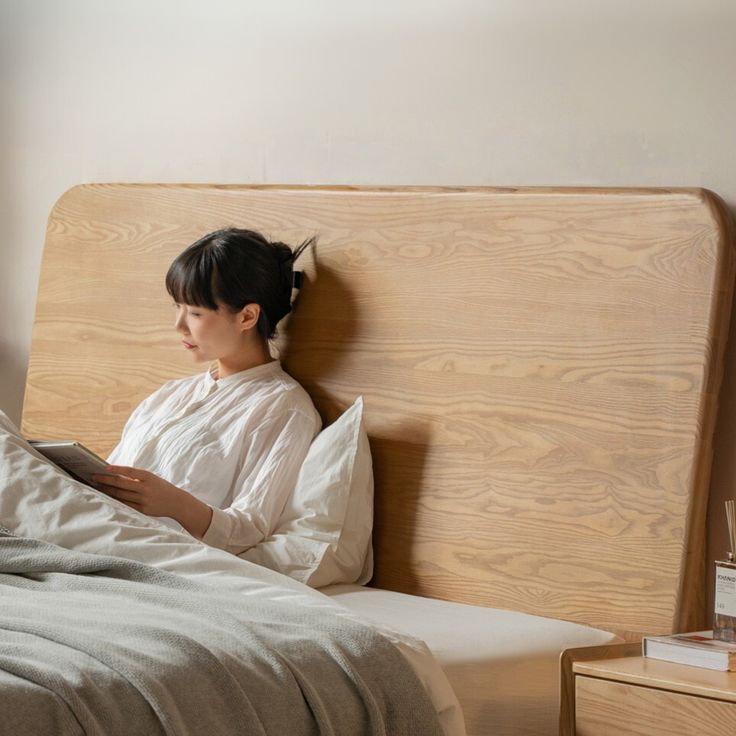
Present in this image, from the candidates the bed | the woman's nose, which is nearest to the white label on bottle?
the bed

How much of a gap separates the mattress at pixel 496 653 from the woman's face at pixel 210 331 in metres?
0.60

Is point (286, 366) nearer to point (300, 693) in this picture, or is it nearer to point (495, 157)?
point (495, 157)

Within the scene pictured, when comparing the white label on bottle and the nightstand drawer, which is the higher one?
the white label on bottle

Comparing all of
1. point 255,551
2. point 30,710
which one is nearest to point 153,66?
point 255,551

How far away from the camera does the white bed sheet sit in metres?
1.89

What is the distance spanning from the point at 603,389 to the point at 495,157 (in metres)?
0.53

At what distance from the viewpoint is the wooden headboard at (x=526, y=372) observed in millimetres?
2027

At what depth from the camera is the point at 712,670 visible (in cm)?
176

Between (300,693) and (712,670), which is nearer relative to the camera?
(300,693)

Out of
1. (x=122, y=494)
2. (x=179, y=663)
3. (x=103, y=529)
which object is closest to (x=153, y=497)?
(x=122, y=494)

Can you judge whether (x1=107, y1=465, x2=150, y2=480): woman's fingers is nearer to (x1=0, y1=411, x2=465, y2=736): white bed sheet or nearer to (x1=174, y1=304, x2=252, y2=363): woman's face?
(x1=0, y1=411, x2=465, y2=736): white bed sheet

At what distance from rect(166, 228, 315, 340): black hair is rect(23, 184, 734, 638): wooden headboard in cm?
7

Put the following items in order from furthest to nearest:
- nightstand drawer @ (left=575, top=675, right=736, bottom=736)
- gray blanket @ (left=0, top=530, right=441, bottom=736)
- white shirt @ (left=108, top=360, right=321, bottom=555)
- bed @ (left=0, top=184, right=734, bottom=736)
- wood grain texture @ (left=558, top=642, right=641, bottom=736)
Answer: white shirt @ (left=108, top=360, right=321, bottom=555), bed @ (left=0, top=184, right=734, bottom=736), wood grain texture @ (left=558, top=642, right=641, bottom=736), nightstand drawer @ (left=575, top=675, right=736, bottom=736), gray blanket @ (left=0, top=530, right=441, bottom=736)

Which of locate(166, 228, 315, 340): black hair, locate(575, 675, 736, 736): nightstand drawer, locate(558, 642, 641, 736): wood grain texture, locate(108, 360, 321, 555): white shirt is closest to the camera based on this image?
locate(575, 675, 736, 736): nightstand drawer
